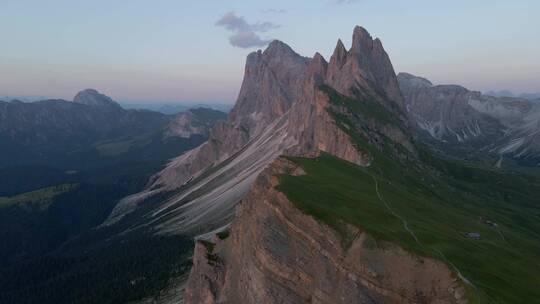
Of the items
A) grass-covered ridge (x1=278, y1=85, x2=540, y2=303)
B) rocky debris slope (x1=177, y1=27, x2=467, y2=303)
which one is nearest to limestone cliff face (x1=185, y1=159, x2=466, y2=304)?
rocky debris slope (x1=177, y1=27, x2=467, y2=303)

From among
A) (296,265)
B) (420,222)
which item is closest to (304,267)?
(296,265)

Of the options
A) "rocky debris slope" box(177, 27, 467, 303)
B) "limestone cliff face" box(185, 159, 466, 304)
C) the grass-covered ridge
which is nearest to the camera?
"limestone cliff face" box(185, 159, 466, 304)

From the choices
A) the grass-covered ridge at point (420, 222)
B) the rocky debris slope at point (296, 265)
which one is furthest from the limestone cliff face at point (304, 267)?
the grass-covered ridge at point (420, 222)

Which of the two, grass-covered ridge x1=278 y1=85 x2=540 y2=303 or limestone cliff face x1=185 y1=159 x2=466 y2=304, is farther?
grass-covered ridge x1=278 y1=85 x2=540 y2=303

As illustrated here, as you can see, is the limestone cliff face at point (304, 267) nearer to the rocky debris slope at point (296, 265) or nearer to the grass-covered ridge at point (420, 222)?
the rocky debris slope at point (296, 265)

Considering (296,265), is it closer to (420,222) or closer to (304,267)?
(304,267)

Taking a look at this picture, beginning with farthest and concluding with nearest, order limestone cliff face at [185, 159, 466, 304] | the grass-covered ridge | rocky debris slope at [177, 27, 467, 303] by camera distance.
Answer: the grass-covered ridge → rocky debris slope at [177, 27, 467, 303] → limestone cliff face at [185, 159, 466, 304]

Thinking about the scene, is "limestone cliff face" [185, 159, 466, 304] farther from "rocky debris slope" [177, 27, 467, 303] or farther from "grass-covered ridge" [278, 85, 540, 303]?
"grass-covered ridge" [278, 85, 540, 303]

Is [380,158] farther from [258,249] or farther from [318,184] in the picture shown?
[258,249]

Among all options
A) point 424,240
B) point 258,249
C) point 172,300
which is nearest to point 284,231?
point 258,249
